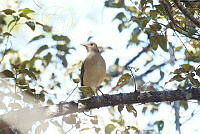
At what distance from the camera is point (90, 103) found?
378 centimetres

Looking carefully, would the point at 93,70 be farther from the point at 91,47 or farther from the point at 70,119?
the point at 70,119

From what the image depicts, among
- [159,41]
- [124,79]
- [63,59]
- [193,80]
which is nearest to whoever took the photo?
[193,80]

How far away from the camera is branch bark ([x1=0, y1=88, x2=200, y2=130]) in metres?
3.52

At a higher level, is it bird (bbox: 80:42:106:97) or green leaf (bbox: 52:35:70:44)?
green leaf (bbox: 52:35:70:44)

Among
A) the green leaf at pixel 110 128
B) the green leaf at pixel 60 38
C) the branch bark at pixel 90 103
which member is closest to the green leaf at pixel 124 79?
the branch bark at pixel 90 103

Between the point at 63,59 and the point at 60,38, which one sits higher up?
the point at 60,38

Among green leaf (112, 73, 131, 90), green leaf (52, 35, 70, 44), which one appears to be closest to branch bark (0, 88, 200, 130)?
green leaf (112, 73, 131, 90)

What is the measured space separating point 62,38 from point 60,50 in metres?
0.43

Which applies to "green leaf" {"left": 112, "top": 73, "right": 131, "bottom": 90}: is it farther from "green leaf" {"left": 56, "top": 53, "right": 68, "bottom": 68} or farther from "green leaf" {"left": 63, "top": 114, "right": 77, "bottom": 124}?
"green leaf" {"left": 56, "top": 53, "right": 68, "bottom": 68}

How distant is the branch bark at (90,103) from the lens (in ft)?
11.6

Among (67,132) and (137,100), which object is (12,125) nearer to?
(67,132)

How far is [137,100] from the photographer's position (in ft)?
11.8

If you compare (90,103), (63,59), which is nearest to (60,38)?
(63,59)

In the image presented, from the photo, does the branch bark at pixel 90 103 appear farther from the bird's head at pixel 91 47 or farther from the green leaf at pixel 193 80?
the bird's head at pixel 91 47
